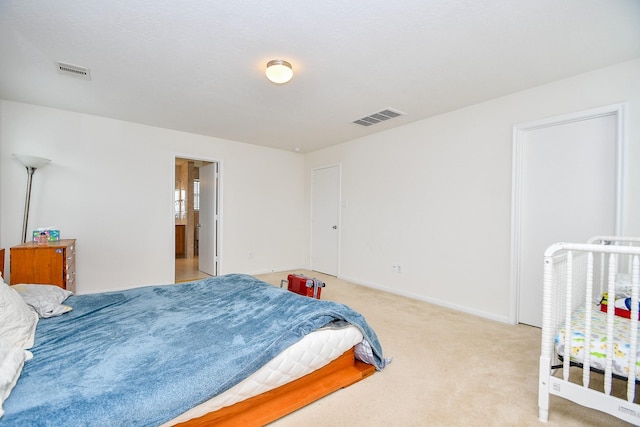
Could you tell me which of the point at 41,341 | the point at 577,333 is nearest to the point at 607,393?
the point at 577,333

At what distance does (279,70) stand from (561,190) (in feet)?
9.59

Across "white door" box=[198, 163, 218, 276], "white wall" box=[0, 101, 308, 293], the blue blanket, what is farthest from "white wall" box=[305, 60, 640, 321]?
"white door" box=[198, 163, 218, 276]

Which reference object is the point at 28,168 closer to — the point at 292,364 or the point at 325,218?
the point at 292,364

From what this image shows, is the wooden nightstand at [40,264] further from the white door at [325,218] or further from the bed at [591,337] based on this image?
the bed at [591,337]

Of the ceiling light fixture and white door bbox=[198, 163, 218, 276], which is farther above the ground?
the ceiling light fixture

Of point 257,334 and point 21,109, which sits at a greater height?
point 21,109

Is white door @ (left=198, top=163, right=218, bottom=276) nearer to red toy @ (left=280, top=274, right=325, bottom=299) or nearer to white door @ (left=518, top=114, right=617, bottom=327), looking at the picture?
red toy @ (left=280, top=274, right=325, bottom=299)

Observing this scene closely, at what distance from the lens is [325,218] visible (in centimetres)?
559

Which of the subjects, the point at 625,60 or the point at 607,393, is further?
the point at 625,60

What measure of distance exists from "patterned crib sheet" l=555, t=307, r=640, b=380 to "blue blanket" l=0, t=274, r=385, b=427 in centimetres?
112

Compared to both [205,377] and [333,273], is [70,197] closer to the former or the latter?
[205,377]

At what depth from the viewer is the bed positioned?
1.40 metres

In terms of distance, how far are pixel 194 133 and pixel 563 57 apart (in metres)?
4.63

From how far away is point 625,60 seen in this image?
8.01 feet
